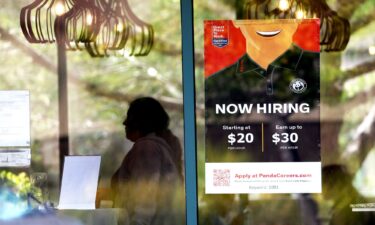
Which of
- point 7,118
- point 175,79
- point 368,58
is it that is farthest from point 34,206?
point 368,58

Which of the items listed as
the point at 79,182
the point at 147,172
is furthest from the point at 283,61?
the point at 79,182

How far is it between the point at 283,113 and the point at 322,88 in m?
0.27

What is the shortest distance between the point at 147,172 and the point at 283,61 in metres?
1.05

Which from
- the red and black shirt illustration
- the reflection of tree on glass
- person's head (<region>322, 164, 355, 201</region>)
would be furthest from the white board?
person's head (<region>322, 164, 355, 201</region>)

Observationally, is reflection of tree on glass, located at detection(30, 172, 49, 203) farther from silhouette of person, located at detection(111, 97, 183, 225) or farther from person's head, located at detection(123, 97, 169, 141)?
person's head, located at detection(123, 97, 169, 141)

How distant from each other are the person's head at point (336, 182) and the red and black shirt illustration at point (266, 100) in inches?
4.6

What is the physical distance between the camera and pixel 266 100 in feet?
16.1

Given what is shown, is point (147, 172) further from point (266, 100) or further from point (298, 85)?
point (298, 85)

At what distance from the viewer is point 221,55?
4906 millimetres

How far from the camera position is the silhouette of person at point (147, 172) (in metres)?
4.94

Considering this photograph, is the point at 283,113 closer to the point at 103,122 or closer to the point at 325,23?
the point at 325,23

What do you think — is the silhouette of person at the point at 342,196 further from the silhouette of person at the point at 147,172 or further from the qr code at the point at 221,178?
the silhouette of person at the point at 147,172

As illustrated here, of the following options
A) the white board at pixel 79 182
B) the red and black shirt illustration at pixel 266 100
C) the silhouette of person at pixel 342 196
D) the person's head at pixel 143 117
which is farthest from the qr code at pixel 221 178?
the white board at pixel 79 182

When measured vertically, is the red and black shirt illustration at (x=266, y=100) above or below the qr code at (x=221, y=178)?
above
